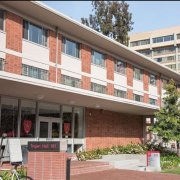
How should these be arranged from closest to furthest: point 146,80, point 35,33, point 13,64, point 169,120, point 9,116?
1. point 9,116
2. point 13,64
3. point 35,33
4. point 169,120
5. point 146,80

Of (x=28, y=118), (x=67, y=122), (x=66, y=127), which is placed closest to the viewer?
(x=28, y=118)

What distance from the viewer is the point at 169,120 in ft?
68.9

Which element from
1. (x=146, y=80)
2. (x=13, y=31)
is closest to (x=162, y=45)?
(x=146, y=80)

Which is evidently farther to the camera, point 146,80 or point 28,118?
point 146,80

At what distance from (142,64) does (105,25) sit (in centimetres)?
1347

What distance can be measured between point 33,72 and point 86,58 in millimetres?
4899

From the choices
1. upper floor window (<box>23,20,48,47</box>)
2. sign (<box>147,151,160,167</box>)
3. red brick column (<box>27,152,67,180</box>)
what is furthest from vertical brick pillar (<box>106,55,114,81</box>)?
red brick column (<box>27,152,67,180</box>)

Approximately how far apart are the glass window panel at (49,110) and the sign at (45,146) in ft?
23.1

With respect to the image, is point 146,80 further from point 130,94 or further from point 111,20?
point 111,20

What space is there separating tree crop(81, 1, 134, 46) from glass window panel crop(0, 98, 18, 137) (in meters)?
24.6

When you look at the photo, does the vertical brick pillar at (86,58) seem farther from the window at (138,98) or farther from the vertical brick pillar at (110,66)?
the window at (138,98)

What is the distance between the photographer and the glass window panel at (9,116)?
49.8 feet

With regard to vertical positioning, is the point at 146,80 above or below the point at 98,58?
below

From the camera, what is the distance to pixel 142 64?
26.8m
